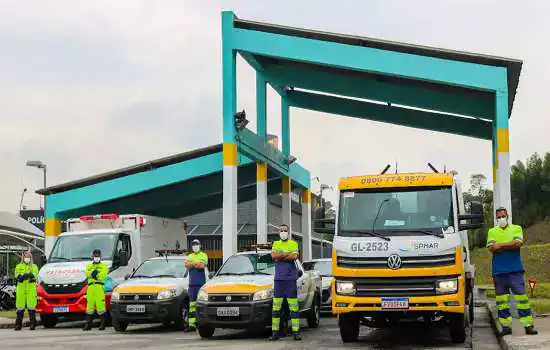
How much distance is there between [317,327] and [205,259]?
2.81 meters

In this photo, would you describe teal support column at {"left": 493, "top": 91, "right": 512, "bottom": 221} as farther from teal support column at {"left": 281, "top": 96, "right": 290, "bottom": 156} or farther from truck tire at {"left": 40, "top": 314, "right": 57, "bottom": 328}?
truck tire at {"left": 40, "top": 314, "right": 57, "bottom": 328}

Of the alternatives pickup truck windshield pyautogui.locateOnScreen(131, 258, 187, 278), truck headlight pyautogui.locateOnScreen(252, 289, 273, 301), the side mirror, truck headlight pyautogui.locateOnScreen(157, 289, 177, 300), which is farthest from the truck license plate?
the side mirror

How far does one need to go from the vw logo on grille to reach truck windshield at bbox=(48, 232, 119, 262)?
9353 mm

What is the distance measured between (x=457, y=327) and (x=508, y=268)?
124 centimetres

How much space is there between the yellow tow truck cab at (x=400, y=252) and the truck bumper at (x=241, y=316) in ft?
5.80

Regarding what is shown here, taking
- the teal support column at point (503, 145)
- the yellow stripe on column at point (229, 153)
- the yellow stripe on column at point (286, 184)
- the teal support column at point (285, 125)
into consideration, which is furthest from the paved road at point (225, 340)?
the teal support column at point (285, 125)

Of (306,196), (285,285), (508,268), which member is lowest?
(285,285)

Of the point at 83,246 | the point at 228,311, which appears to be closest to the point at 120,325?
the point at 228,311

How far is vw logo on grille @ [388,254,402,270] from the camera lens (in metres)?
11.7

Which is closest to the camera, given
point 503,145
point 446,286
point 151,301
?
point 446,286

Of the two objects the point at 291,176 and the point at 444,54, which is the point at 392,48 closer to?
the point at 444,54

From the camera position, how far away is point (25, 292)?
18.3m

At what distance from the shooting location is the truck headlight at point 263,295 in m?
13.9

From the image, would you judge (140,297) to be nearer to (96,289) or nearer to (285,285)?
(96,289)
